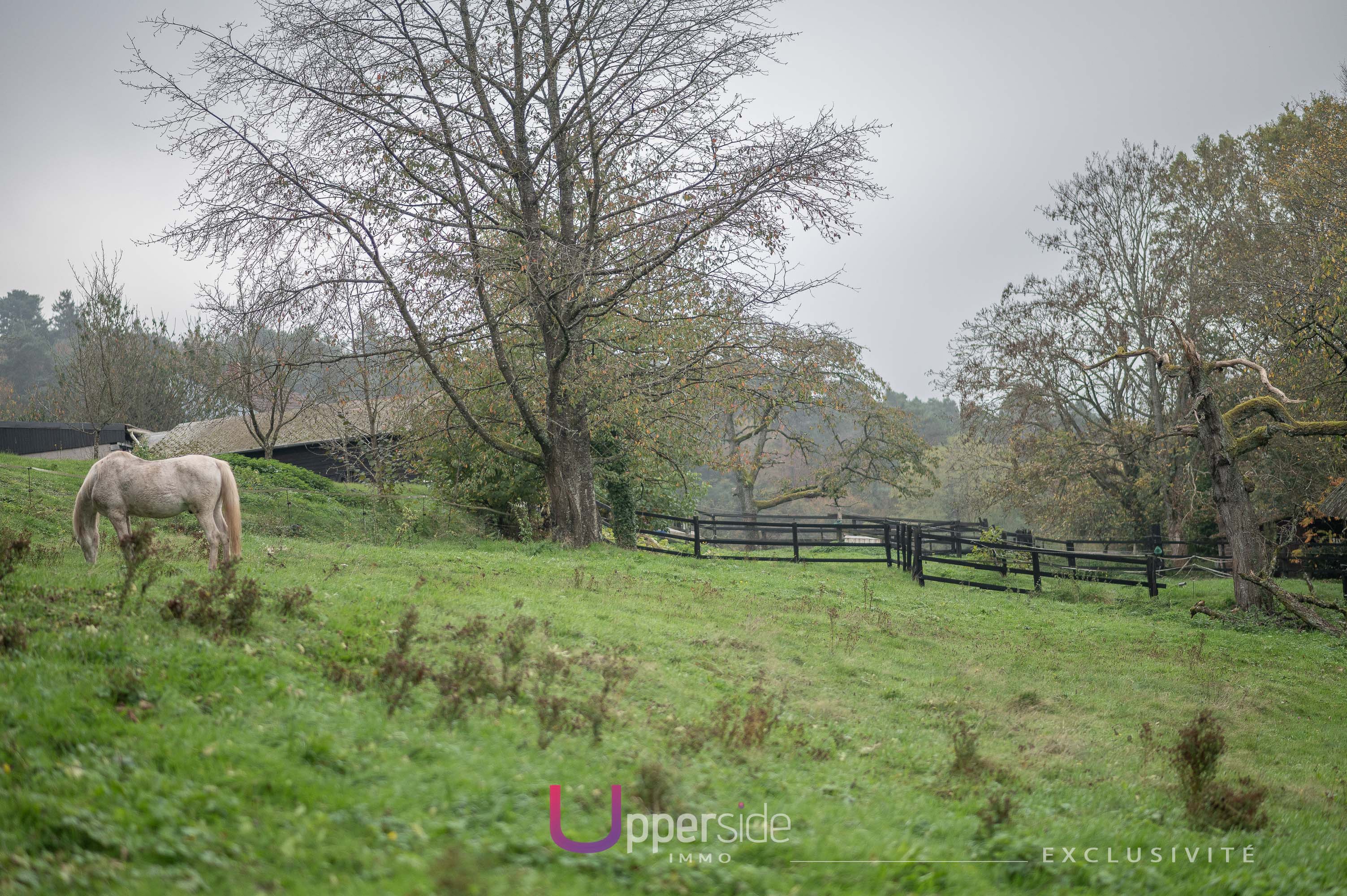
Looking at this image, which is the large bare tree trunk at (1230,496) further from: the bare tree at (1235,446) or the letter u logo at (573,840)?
the letter u logo at (573,840)

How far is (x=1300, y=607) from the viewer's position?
43.7 ft

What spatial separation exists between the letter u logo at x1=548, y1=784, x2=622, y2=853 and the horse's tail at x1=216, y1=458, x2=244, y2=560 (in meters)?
6.19

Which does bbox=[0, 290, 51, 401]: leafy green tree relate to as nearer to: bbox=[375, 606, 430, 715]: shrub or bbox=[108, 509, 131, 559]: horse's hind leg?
bbox=[108, 509, 131, 559]: horse's hind leg

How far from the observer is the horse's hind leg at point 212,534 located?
8.59 metres

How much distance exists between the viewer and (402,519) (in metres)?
18.7

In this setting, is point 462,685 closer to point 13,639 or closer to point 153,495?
point 13,639

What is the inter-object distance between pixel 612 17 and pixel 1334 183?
17.7 meters

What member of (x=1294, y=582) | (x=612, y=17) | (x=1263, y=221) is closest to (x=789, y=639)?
(x=612, y=17)

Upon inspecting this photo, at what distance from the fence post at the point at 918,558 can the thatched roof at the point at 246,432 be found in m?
16.1

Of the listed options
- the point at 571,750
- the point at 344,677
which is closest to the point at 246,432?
the point at 344,677

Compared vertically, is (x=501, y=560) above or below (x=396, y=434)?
below

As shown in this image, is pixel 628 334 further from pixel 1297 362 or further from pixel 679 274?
pixel 1297 362

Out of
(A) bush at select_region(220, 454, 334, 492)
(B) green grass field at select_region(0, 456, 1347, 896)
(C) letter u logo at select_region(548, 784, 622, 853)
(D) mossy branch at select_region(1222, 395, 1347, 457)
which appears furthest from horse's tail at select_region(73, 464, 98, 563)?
(D) mossy branch at select_region(1222, 395, 1347, 457)

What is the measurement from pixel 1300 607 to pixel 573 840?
14614 millimetres
